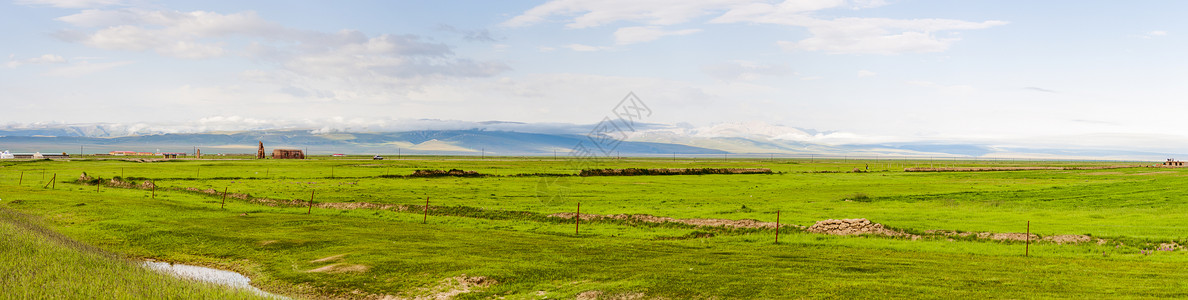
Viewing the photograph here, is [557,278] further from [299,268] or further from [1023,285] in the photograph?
[1023,285]

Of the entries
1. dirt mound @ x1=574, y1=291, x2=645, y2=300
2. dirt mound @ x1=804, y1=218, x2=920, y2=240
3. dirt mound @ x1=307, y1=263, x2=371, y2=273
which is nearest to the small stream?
dirt mound @ x1=307, y1=263, x2=371, y2=273

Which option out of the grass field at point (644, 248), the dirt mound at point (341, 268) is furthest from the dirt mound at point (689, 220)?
the dirt mound at point (341, 268)

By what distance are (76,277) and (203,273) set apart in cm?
448

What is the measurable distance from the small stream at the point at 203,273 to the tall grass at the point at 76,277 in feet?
3.05

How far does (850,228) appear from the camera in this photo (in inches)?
1264

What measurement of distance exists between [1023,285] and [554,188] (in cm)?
5109

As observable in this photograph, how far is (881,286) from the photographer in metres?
17.9

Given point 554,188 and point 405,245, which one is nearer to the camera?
point 405,245

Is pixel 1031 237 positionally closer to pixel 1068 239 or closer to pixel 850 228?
pixel 1068 239

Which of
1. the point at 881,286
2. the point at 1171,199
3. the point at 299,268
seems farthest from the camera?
the point at 1171,199

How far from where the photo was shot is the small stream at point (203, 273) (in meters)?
20.4

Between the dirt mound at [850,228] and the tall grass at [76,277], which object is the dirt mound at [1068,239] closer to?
the dirt mound at [850,228]

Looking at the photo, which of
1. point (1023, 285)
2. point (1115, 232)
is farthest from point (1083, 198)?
point (1023, 285)

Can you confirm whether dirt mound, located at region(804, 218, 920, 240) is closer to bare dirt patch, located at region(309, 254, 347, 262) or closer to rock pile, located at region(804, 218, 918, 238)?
rock pile, located at region(804, 218, 918, 238)
